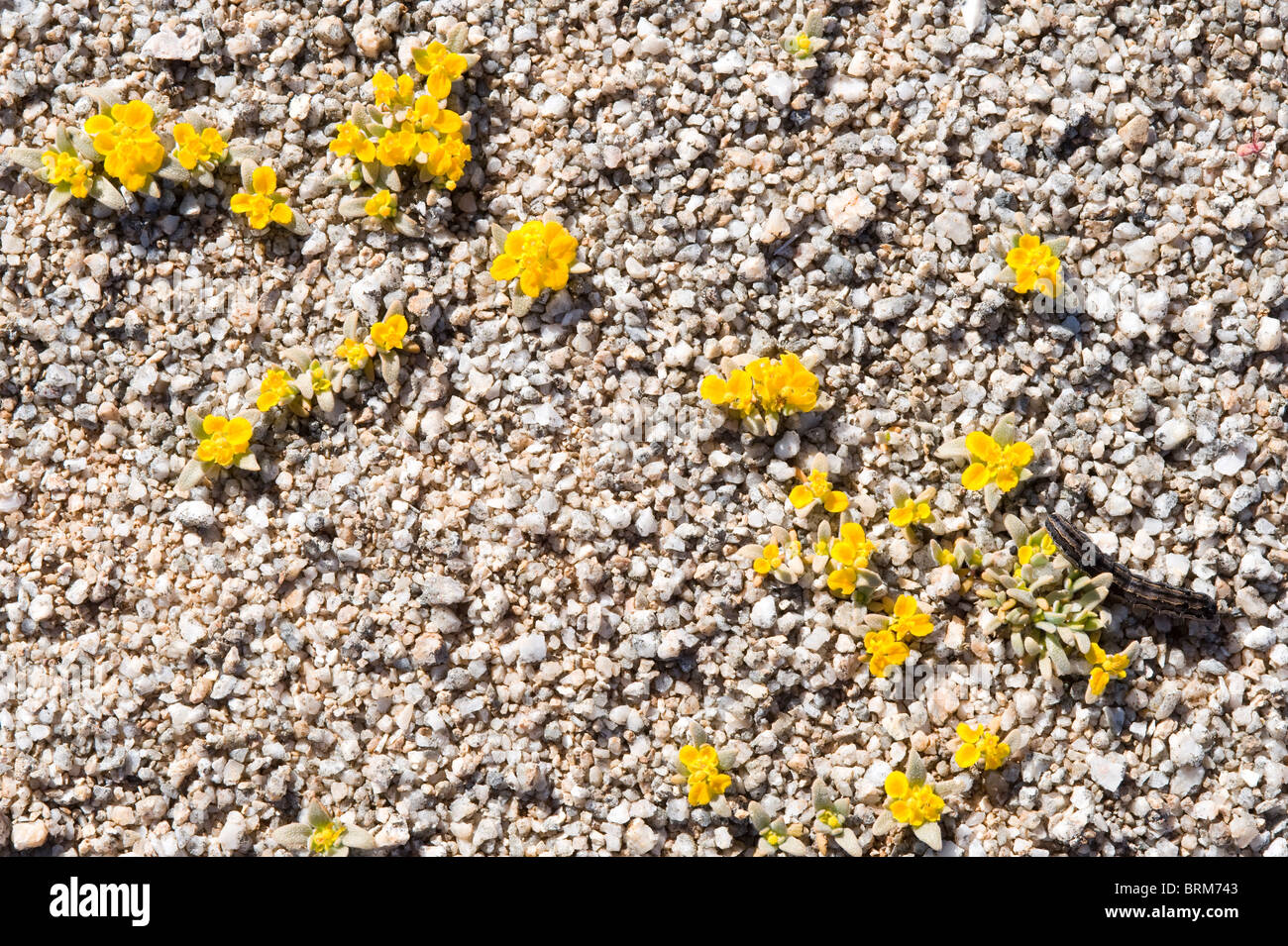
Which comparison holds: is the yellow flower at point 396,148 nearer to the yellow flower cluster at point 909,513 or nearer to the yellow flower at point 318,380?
the yellow flower at point 318,380

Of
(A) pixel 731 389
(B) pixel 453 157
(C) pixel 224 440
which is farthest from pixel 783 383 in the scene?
(C) pixel 224 440

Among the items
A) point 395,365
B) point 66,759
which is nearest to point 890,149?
point 395,365

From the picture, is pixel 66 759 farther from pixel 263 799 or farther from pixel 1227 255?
pixel 1227 255

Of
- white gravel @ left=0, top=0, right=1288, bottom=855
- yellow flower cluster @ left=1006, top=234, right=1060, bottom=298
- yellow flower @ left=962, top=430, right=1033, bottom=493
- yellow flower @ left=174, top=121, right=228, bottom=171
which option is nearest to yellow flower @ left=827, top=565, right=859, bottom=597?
white gravel @ left=0, top=0, right=1288, bottom=855

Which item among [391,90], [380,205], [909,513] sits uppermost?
→ [391,90]

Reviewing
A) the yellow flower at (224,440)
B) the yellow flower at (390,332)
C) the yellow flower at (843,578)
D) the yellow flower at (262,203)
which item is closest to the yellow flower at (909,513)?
the yellow flower at (843,578)

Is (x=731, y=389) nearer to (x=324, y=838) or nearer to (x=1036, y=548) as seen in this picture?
(x=1036, y=548)

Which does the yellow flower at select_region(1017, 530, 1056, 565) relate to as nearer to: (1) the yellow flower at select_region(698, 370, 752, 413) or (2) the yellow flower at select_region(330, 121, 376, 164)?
(1) the yellow flower at select_region(698, 370, 752, 413)
